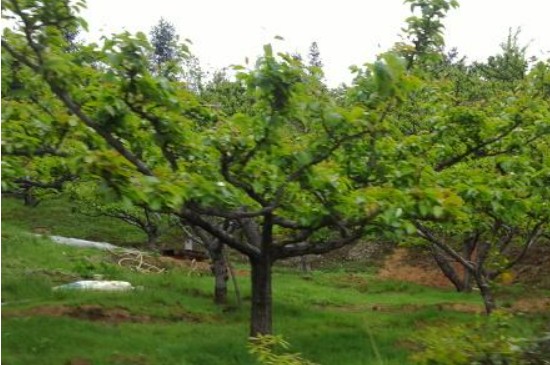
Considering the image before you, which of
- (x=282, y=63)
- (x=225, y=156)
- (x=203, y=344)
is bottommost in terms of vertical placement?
(x=203, y=344)

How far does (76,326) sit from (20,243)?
12155 millimetres

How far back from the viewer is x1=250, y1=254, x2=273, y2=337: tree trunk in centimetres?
1016

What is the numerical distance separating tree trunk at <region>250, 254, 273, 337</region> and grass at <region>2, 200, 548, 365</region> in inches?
19.0

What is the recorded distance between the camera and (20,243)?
22.0m

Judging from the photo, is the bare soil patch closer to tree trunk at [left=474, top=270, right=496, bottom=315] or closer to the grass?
the grass

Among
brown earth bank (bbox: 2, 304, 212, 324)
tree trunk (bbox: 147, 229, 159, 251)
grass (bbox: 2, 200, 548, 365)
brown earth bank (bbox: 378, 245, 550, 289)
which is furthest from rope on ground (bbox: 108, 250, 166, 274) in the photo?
brown earth bank (bbox: 378, 245, 550, 289)

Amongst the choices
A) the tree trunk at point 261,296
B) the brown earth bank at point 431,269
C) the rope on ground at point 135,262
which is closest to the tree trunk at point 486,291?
the tree trunk at point 261,296

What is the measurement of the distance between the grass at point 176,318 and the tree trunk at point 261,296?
0.48 meters

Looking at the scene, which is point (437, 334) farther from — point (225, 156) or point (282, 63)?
point (225, 156)

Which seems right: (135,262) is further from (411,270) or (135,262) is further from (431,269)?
(431,269)

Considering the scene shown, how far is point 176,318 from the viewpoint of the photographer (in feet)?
44.1

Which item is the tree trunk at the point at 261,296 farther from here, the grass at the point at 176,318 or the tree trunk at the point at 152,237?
the tree trunk at the point at 152,237

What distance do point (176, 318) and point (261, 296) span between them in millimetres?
3763

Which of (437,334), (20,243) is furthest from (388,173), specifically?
(20,243)
